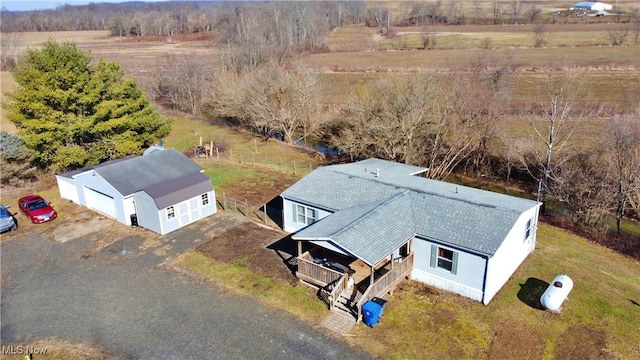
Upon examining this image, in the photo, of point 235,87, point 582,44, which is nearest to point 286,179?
point 235,87

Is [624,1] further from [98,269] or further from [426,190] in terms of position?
[98,269]

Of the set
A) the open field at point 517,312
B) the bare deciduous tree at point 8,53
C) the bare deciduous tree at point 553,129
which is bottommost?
the open field at point 517,312

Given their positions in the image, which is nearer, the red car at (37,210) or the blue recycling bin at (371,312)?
the blue recycling bin at (371,312)

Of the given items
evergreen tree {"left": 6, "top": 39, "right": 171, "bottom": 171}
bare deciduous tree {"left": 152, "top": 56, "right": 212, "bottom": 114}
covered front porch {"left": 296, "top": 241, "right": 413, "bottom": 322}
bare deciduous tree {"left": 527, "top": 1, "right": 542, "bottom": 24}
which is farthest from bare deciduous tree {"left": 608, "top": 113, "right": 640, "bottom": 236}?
bare deciduous tree {"left": 527, "top": 1, "right": 542, "bottom": 24}

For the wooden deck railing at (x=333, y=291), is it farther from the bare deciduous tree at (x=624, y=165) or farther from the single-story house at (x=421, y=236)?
the bare deciduous tree at (x=624, y=165)

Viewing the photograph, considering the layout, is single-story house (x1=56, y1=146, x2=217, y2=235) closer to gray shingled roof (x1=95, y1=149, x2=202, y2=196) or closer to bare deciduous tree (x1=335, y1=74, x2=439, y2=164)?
gray shingled roof (x1=95, y1=149, x2=202, y2=196)

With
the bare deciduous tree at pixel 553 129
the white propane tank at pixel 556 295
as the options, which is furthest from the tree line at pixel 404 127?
the white propane tank at pixel 556 295
